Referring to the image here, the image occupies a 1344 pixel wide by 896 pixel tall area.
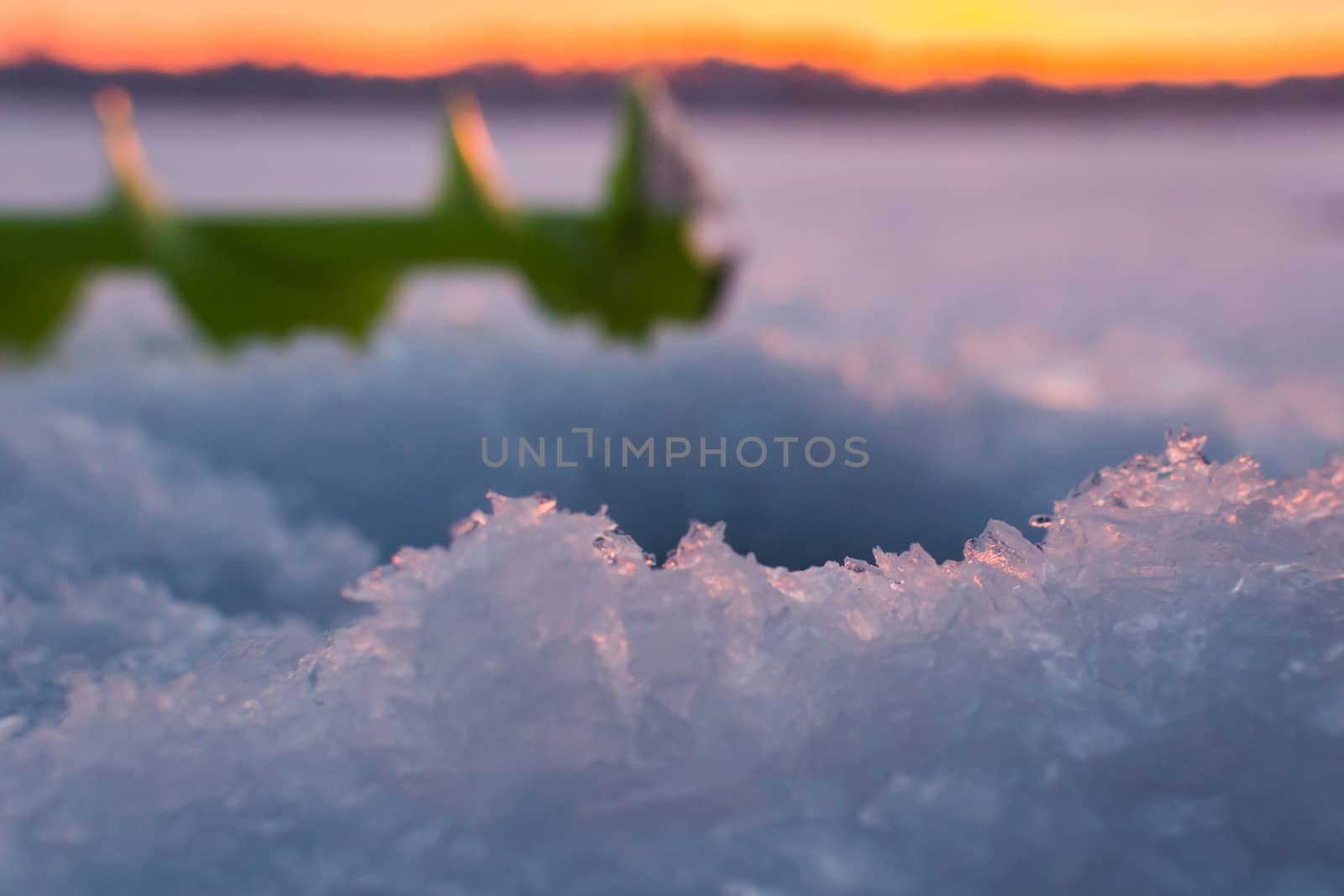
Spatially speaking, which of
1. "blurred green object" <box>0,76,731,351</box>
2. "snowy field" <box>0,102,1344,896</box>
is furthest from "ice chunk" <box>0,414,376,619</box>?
"blurred green object" <box>0,76,731,351</box>

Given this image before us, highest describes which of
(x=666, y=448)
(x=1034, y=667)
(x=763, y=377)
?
(x=763, y=377)

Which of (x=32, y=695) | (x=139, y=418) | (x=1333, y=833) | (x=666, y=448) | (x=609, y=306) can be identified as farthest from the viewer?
(x=609, y=306)

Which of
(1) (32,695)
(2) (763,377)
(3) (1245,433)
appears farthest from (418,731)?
(3) (1245,433)

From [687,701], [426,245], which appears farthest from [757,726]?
[426,245]

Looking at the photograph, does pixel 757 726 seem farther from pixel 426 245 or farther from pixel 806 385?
pixel 426 245

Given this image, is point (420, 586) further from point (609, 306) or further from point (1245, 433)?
point (1245, 433)

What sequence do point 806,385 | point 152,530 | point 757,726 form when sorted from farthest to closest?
point 806,385
point 152,530
point 757,726

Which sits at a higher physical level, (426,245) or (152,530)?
(426,245)
